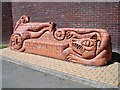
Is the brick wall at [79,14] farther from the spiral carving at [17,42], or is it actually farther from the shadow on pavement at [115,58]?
the spiral carving at [17,42]

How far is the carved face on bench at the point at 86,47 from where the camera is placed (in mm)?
5727

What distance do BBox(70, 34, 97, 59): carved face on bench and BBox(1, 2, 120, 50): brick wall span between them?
1.47 metres

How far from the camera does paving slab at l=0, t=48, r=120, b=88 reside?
15.9 feet

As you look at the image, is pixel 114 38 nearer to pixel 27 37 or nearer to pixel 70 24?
pixel 70 24

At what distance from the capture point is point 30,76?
5.50 metres

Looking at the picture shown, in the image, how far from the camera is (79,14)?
7586mm

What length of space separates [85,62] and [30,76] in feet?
5.08

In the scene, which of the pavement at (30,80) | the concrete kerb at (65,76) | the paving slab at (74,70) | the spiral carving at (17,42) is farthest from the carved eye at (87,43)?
the spiral carving at (17,42)

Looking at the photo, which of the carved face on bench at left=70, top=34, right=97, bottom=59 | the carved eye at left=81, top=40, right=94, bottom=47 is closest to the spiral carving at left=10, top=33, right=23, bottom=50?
the carved face on bench at left=70, top=34, right=97, bottom=59

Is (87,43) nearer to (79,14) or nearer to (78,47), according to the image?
(78,47)

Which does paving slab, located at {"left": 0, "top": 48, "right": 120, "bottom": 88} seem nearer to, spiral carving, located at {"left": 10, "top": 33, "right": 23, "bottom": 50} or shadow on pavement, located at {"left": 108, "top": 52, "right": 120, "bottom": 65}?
shadow on pavement, located at {"left": 108, "top": 52, "right": 120, "bottom": 65}

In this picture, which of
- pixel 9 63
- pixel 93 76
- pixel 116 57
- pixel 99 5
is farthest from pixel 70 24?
pixel 93 76

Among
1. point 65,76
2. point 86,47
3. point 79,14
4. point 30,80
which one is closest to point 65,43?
point 86,47

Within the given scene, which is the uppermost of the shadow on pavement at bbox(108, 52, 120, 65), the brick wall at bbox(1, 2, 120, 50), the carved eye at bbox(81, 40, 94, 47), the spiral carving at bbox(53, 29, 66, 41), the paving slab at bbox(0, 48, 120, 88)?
the brick wall at bbox(1, 2, 120, 50)
